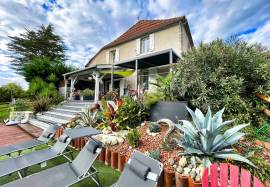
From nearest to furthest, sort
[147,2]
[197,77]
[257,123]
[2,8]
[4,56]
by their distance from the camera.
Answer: [257,123], [197,77], [2,8], [147,2], [4,56]

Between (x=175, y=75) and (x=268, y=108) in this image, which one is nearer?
(x=268, y=108)

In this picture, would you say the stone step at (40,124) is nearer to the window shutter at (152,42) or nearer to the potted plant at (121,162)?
the potted plant at (121,162)

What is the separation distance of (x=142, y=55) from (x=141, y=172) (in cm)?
887

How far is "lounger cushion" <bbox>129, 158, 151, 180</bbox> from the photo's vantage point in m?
2.23

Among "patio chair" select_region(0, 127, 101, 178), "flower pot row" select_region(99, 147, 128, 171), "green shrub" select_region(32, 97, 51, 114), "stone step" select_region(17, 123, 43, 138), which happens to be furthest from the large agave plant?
"green shrub" select_region(32, 97, 51, 114)

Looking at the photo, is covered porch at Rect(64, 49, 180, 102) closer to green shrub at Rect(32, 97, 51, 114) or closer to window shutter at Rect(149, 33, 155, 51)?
window shutter at Rect(149, 33, 155, 51)

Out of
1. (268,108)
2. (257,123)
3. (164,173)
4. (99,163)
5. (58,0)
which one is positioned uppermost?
(58,0)

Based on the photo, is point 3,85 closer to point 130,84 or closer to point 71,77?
point 71,77

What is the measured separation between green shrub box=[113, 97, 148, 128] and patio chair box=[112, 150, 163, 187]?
8.92ft

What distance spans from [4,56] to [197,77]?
30019mm

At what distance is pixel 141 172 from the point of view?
7.44 feet

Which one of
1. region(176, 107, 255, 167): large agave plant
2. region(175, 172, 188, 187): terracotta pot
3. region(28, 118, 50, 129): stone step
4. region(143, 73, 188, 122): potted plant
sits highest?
region(143, 73, 188, 122): potted plant

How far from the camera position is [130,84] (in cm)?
1342

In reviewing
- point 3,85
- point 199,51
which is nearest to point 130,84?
point 199,51
